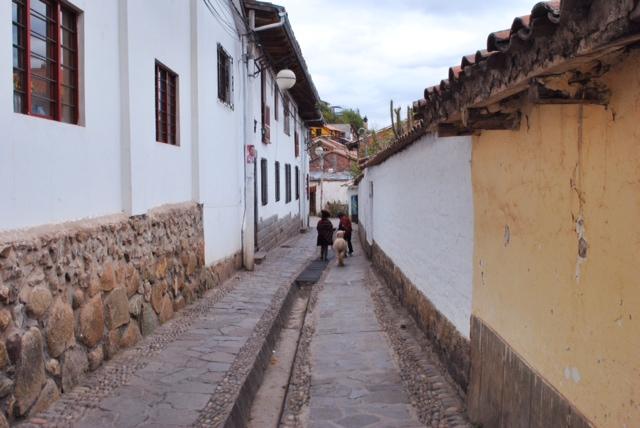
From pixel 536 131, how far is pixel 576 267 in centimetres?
90

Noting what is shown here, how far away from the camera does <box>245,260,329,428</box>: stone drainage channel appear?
208 inches

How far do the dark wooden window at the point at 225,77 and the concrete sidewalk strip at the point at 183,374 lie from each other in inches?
156

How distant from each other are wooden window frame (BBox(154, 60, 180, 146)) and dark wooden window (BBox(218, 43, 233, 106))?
2.28m

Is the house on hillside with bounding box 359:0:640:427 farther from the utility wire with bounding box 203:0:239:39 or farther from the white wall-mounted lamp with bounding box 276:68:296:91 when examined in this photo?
the white wall-mounted lamp with bounding box 276:68:296:91

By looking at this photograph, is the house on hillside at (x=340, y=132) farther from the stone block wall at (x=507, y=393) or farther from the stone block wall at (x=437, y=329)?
the stone block wall at (x=507, y=393)

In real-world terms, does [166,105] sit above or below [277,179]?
above

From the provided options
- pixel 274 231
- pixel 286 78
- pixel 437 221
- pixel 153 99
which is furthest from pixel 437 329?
pixel 274 231

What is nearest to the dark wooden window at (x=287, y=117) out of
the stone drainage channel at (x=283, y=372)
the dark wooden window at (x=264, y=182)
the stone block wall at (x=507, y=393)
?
the dark wooden window at (x=264, y=182)

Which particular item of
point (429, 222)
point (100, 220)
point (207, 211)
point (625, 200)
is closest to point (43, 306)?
point (100, 220)

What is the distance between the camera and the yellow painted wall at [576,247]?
2459 mm

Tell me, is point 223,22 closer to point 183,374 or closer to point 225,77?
point 225,77

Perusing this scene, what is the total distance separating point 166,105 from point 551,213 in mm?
6009

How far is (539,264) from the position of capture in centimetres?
351

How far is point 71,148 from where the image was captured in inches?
202
